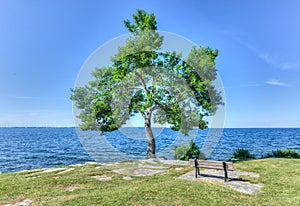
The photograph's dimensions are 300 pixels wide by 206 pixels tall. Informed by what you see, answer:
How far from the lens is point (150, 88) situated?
16516 mm

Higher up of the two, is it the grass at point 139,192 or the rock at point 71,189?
the grass at point 139,192

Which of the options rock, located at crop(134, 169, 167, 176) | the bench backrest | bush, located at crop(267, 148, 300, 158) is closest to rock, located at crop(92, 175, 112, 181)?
rock, located at crop(134, 169, 167, 176)

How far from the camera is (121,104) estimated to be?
16594 millimetres

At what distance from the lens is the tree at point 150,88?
16.0 metres

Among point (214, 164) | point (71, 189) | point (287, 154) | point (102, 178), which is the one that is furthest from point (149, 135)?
point (287, 154)

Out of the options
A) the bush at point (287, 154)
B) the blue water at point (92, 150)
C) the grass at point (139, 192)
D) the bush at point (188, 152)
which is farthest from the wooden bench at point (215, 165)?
Answer: the bush at point (287, 154)

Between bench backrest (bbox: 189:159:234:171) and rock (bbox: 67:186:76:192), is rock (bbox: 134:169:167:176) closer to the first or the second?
bench backrest (bbox: 189:159:234:171)

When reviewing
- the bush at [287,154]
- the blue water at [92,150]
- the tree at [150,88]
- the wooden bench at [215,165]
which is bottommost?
the blue water at [92,150]

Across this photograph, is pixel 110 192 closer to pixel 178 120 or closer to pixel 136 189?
pixel 136 189

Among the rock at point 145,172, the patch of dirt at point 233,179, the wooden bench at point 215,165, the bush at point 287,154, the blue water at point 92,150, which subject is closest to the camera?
the patch of dirt at point 233,179

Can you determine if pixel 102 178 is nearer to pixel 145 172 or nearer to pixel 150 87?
pixel 145 172

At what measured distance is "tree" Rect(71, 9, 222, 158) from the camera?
16.0m

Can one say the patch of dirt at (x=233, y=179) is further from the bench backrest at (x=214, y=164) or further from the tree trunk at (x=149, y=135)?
the tree trunk at (x=149, y=135)

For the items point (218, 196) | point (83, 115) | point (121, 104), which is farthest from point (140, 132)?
point (218, 196)
